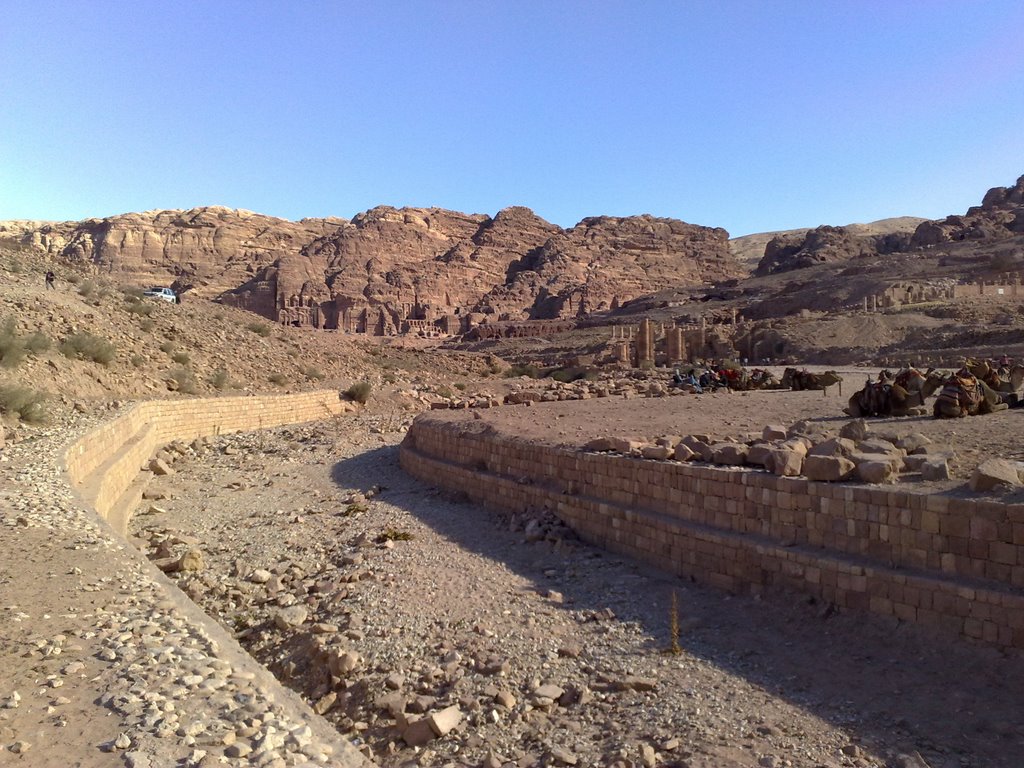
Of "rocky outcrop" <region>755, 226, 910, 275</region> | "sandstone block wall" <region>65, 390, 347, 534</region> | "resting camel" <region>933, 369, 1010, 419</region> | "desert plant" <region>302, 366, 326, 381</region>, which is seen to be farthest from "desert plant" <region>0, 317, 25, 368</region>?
"rocky outcrop" <region>755, 226, 910, 275</region>

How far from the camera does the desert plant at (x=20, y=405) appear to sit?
479 inches

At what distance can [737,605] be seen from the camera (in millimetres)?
6461

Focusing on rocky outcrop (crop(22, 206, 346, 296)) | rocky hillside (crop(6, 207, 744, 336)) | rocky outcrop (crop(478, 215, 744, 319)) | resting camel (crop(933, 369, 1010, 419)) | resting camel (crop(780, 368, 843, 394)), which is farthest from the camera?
rocky outcrop (crop(22, 206, 346, 296))

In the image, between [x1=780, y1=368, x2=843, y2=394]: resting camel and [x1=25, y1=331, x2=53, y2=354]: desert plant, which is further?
[x1=780, y1=368, x2=843, y2=394]: resting camel

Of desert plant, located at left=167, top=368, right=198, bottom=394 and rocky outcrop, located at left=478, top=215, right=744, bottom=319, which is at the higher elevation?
rocky outcrop, located at left=478, top=215, right=744, bottom=319

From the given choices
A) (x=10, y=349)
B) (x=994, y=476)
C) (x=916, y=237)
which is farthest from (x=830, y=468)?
(x=916, y=237)

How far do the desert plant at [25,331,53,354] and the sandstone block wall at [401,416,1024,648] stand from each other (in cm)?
1273

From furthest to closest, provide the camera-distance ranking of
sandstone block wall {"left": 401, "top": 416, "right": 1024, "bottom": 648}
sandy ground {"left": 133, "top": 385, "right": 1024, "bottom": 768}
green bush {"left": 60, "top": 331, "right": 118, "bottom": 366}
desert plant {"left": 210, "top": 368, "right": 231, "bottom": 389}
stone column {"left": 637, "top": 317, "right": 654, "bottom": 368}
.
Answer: stone column {"left": 637, "top": 317, "right": 654, "bottom": 368}, desert plant {"left": 210, "top": 368, "right": 231, "bottom": 389}, green bush {"left": 60, "top": 331, "right": 118, "bottom": 366}, sandstone block wall {"left": 401, "top": 416, "right": 1024, "bottom": 648}, sandy ground {"left": 133, "top": 385, "right": 1024, "bottom": 768}

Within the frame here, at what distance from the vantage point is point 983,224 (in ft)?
232

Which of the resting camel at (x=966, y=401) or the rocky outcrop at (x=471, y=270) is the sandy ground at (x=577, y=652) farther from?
the rocky outcrop at (x=471, y=270)

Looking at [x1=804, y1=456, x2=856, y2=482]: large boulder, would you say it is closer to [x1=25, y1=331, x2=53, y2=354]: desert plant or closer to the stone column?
[x1=25, y1=331, x2=53, y2=354]: desert plant

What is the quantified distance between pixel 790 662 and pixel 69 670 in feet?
14.7

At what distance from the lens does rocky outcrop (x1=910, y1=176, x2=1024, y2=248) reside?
2687 inches

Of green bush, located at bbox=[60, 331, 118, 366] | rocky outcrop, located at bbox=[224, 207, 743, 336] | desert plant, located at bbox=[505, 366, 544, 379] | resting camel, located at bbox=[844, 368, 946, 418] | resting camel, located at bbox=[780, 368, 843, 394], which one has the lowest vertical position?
desert plant, located at bbox=[505, 366, 544, 379]
